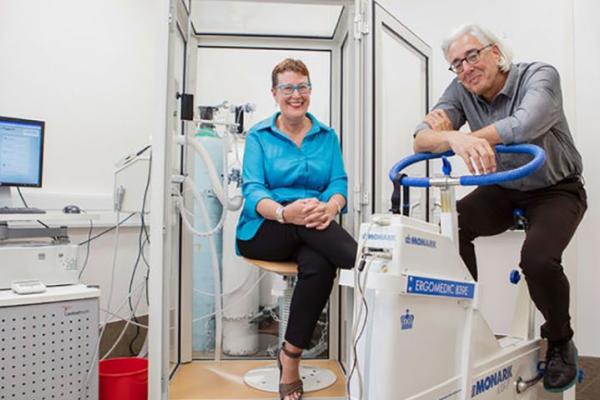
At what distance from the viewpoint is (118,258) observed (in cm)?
227

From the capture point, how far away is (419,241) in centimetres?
109

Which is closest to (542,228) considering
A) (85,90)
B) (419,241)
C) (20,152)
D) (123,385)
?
(419,241)

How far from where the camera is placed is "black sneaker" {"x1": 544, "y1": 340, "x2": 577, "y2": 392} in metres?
1.44

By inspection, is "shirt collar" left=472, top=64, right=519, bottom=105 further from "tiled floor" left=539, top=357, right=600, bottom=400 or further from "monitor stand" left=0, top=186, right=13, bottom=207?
"monitor stand" left=0, top=186, right=13, bottom=207

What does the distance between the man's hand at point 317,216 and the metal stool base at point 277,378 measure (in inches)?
27.6

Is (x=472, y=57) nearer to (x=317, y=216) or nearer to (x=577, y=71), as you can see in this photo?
(x=317, y=216)

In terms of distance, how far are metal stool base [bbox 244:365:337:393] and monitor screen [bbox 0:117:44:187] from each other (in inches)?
46.5

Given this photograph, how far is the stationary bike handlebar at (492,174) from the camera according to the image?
1091 millimetres

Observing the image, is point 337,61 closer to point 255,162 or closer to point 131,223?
point 255,162

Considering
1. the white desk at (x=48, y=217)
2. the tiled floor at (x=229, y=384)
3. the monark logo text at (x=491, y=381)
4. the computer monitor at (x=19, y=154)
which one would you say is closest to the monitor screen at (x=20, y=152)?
the computer monitor at (x=19, y=154)

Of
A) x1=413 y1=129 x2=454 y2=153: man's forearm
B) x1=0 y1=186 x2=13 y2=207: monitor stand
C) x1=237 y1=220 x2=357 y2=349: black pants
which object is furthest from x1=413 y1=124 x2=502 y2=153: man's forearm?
x1=0 y1=186 x2=13 y2=207: monitor stand

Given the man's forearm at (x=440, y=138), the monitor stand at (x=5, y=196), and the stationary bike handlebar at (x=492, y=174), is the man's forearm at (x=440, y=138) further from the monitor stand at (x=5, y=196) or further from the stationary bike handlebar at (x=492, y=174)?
the monitor stand at (x=5, y=196)

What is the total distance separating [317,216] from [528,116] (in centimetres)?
76

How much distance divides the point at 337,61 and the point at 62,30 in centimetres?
136
